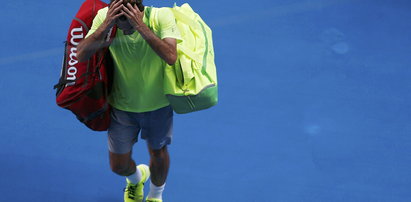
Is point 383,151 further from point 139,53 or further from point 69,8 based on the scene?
point 69,8

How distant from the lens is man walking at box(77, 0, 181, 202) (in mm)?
2213

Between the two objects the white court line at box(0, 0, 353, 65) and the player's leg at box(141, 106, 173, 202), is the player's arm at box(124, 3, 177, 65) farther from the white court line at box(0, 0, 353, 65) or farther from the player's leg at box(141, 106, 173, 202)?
the white court line at box(0, 0, 353, 65)

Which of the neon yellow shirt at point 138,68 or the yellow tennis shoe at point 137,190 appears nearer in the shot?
the neon yellow shirt at point 138,68

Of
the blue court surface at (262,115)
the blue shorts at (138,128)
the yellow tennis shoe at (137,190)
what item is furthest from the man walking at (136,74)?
the blue court surface at (262,115)

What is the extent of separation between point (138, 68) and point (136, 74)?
3 cm

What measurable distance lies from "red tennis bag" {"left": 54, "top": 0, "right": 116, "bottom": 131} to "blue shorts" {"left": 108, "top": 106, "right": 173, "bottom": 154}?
0.64 ft

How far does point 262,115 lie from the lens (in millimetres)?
3576

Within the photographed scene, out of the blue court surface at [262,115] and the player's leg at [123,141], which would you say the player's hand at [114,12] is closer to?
the player's leg at [123,141]

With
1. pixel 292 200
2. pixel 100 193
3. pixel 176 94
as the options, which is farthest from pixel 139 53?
pixel 292 200

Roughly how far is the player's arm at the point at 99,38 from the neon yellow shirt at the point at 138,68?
0.19 feet

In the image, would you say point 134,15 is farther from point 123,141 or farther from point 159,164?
point 159,164

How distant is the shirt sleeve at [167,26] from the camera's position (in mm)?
2308

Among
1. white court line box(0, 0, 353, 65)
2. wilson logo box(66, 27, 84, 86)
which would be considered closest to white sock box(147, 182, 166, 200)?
wilson logo box(66, 27, 84, 86)

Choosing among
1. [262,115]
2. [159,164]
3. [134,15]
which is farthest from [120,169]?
[262,115]
